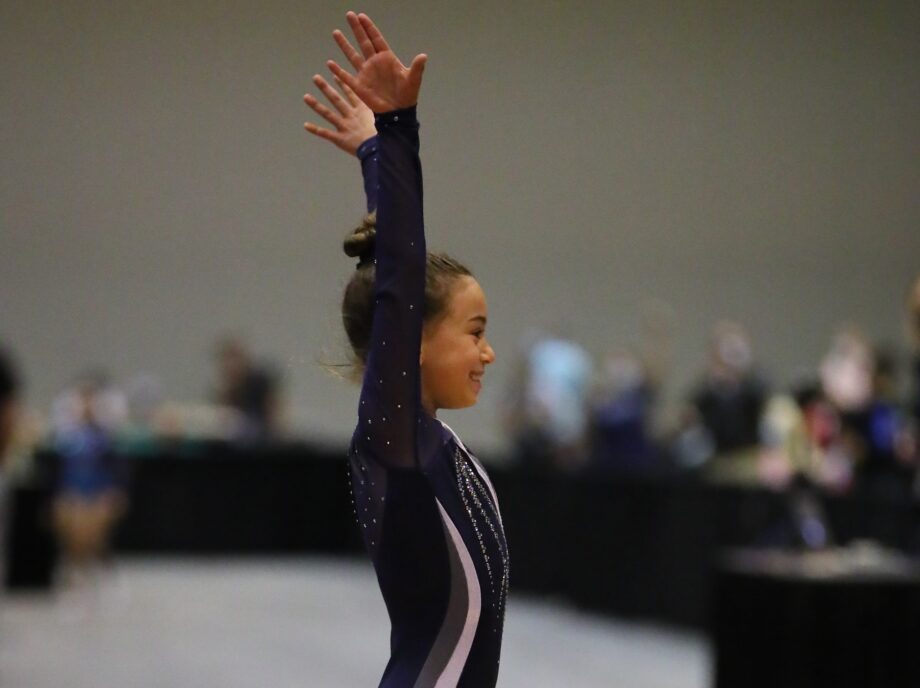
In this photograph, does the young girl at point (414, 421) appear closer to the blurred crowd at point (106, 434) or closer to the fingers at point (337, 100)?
the fingers at point (337, 100)

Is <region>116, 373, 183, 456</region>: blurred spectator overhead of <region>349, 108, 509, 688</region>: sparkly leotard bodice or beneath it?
beneath

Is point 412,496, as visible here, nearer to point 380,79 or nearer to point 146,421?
point 380,79

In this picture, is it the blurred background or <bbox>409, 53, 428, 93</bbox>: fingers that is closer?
<bbox>409, 53, 428, 93</bbox>: fingers

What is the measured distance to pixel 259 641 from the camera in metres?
9.40

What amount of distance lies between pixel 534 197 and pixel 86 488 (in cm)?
465

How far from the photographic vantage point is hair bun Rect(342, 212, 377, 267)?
2344 millimetres

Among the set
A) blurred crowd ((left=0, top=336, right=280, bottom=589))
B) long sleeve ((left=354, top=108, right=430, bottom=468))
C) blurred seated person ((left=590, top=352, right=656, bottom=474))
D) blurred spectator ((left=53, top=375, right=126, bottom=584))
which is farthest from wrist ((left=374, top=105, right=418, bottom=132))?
blurred spectator ((left=53, top=375, right=126, bottom=584))

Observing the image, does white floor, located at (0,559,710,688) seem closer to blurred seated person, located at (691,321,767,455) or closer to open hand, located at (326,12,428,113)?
blurred seated person, located at (691,321,767,455)

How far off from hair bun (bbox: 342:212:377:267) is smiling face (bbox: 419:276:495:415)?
5.8 inches

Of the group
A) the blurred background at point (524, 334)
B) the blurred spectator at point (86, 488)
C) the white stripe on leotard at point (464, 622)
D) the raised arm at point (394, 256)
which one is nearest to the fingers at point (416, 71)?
the raised arm at point (394, 256)

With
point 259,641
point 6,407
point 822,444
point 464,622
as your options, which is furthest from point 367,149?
point 259,641

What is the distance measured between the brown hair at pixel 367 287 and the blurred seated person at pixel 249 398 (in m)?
11.6

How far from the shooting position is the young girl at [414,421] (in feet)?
7.11

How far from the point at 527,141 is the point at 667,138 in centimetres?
251
